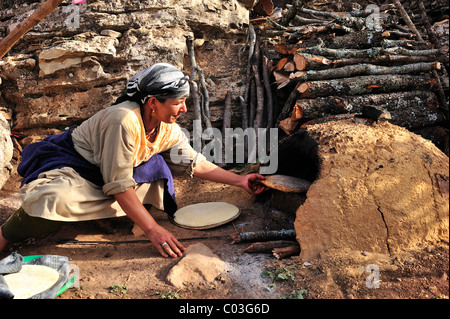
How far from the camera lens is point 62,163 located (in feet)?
8.46

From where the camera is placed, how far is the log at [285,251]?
7.43 feet

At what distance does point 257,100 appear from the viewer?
15.3 ft

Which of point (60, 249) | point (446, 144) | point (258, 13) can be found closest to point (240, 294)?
point (60, 249)

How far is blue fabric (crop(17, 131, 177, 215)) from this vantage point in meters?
2.58

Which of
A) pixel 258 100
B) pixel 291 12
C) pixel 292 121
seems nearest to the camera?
pixel 292 121

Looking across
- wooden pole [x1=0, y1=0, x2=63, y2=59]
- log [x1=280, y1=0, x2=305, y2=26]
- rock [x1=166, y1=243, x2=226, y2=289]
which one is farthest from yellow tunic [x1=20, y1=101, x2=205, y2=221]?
log [x1=280, y1=0, x2=305, y2=26]

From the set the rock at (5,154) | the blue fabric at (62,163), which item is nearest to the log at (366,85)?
the blue fabric at (62,163)

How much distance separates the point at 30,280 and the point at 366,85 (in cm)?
392

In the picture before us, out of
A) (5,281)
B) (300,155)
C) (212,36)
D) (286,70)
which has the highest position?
(212,36)

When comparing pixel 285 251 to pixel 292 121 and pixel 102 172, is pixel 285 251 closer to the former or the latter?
pixel 102 172

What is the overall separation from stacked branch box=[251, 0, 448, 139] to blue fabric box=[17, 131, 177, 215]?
1.85 meters

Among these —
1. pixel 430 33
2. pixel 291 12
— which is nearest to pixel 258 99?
pixel 291 12
